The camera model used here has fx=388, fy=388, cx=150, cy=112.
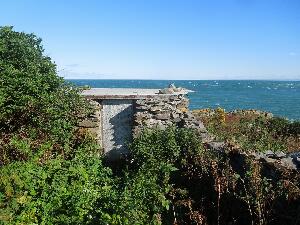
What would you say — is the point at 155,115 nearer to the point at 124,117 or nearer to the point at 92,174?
the point at 124,117

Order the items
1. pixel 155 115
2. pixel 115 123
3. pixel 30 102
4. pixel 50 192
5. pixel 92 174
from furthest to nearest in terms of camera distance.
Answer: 1. pixel 115 123
2. pixel 155 115
3. pixel 30 102
4. pixel 92 174
5. pixel 50 192

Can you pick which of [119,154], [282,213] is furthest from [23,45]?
[282,213]

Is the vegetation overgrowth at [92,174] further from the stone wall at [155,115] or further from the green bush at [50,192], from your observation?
the stone wall at [155,115]

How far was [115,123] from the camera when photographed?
14.4 meters

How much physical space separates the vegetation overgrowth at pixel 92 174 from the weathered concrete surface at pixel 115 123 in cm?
63

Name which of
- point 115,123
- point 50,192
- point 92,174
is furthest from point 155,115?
point 50,192

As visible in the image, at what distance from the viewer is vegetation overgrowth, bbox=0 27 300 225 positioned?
6.96 meters

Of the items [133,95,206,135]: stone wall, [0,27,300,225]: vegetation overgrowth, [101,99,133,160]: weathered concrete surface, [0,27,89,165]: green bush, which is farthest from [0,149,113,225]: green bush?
[101,99,133,160]: weathered concrete surface

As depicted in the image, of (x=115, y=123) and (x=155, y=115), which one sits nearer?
(x=155, y=115)

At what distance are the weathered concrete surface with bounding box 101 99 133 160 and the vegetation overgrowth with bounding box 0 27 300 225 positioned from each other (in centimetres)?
63

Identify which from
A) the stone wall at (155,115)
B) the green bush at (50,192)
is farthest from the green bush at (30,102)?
the green bush at (50,192)

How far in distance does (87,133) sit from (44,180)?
5.12 metres

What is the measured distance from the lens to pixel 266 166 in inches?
311

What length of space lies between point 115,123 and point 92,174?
208 inches
